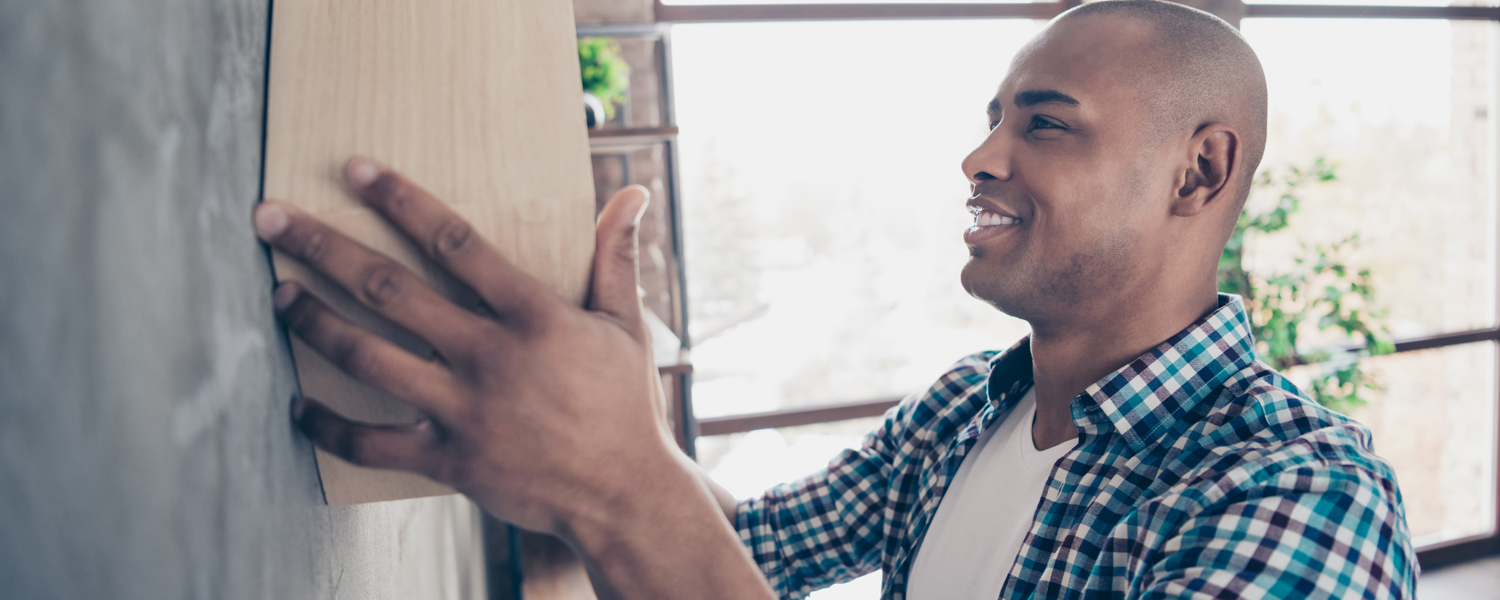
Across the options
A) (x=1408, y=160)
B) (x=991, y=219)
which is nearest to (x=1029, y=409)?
(x=991, y=219)

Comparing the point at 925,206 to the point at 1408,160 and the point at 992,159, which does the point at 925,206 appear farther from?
the point at 1408,160

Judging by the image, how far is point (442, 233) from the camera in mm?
405

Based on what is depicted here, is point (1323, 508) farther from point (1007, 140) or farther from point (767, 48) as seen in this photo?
point (767, 48)

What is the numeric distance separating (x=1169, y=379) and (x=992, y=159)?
0.36 m

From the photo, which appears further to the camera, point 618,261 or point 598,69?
point 598,69

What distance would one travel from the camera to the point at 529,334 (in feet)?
1.38

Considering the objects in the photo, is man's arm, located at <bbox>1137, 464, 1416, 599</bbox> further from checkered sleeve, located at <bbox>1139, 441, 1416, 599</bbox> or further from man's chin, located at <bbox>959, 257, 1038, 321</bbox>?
man's chin, located at <bbox>959, 257, 1038, 321</bbox>

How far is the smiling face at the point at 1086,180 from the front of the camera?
0.98 meters

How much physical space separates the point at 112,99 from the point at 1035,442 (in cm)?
101

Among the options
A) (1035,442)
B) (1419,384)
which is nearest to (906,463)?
(1035,442)

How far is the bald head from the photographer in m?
0.98

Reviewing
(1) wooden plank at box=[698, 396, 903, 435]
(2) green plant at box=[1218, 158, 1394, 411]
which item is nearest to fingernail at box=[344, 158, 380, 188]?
(1) wooden plank at box=[698, 396, 903, 435]

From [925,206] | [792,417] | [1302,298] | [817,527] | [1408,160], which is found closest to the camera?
[817,527]

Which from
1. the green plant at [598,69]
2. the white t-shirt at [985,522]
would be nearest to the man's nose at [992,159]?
the white t-shirt at [985,522]
